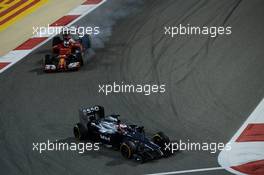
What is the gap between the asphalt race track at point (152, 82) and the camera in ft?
46.9

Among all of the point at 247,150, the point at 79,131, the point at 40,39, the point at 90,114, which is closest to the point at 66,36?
the point at 40,39

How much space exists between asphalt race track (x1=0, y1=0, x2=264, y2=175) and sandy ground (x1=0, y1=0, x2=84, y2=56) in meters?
1.03

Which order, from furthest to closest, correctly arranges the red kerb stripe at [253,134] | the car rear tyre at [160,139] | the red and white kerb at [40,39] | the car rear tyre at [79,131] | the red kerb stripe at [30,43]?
the red kerb stripe at [30,43], the red and white kerb at [40,39], the car rear tyre at [79,131], the red kerb stripe at [253,134], the car rear tyre at [160,139]

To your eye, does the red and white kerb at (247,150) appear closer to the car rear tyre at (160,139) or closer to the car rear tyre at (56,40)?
the car rear tyre at (160,139)

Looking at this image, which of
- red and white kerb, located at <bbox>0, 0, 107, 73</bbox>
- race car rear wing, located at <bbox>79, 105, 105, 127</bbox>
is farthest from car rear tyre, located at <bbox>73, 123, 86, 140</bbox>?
red and white kerb, located at <bbox>0, 0, 107, 73</bbox>

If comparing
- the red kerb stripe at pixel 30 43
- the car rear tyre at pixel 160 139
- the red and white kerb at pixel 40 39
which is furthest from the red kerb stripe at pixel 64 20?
the car rear tyre at pixel 160 139

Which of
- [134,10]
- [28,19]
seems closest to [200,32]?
[134,10]

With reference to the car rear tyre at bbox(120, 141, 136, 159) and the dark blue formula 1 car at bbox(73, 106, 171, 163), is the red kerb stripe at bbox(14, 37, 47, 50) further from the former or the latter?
the car rear tyre at bbox(120, 141, 136, 159)

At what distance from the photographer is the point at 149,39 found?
19.6 meters

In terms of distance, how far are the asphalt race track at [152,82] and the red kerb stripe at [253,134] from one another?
28cm

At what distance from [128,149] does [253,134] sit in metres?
2.75

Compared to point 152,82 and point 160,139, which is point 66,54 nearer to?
point 152,82

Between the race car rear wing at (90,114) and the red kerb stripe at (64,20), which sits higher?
the red kerb stripe at (64,20)

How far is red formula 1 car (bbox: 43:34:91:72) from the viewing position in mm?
18500
